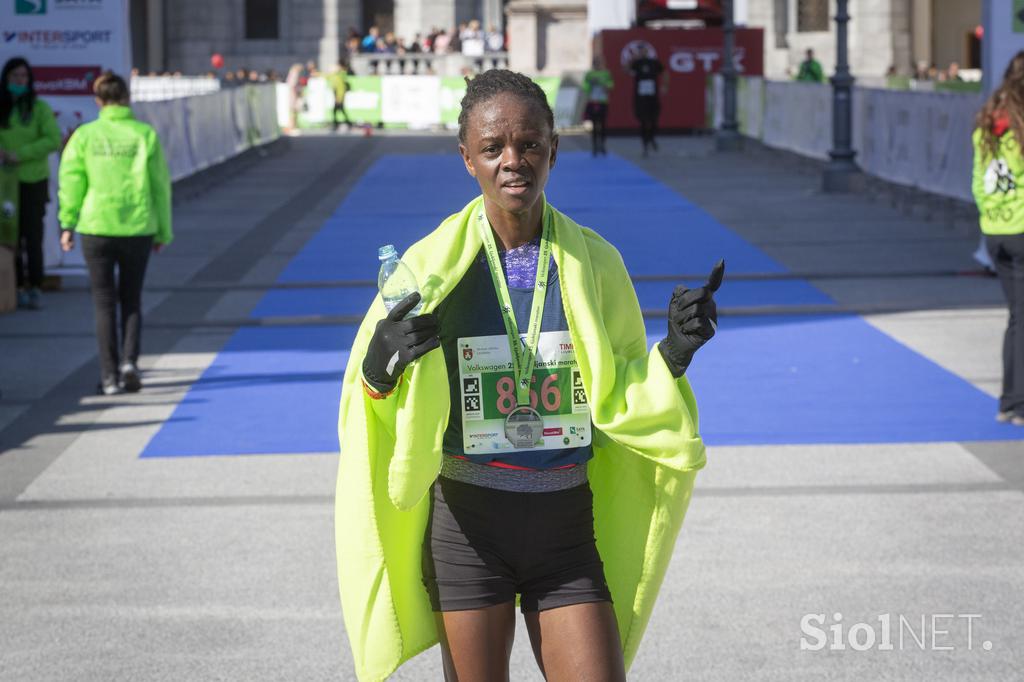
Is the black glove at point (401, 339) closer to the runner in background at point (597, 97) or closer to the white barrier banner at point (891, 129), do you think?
the white barrier banner at point (891, 129)

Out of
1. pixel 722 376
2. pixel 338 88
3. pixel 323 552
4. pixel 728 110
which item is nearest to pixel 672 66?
pixel 728 110

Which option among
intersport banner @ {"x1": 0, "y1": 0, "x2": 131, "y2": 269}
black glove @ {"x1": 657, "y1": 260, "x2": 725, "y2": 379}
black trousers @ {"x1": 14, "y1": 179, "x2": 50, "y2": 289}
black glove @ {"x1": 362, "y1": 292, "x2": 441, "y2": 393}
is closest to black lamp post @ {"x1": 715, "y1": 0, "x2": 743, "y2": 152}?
intersport banner @ {"x1": 0, "y1": 0, "x2": 131, "y2": 269}

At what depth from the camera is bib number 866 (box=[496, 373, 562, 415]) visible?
12.7 ft

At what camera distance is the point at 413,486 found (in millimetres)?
3770

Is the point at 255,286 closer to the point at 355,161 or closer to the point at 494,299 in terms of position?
the point at 494,299

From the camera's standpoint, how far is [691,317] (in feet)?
12.1

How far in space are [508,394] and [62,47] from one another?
13.5 m

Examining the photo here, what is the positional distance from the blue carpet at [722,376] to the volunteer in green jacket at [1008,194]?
1.31 feet

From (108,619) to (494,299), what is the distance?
2.99 m

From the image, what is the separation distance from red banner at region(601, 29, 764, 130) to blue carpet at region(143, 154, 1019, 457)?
71.5 ft

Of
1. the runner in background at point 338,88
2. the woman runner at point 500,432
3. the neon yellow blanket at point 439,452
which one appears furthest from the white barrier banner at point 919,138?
the runner in background at point 338,88

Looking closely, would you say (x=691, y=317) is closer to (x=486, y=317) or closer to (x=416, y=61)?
(x=486, y=317)

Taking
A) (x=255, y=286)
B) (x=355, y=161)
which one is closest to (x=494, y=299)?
(x=255, y=286)

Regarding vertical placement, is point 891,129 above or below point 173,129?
below
